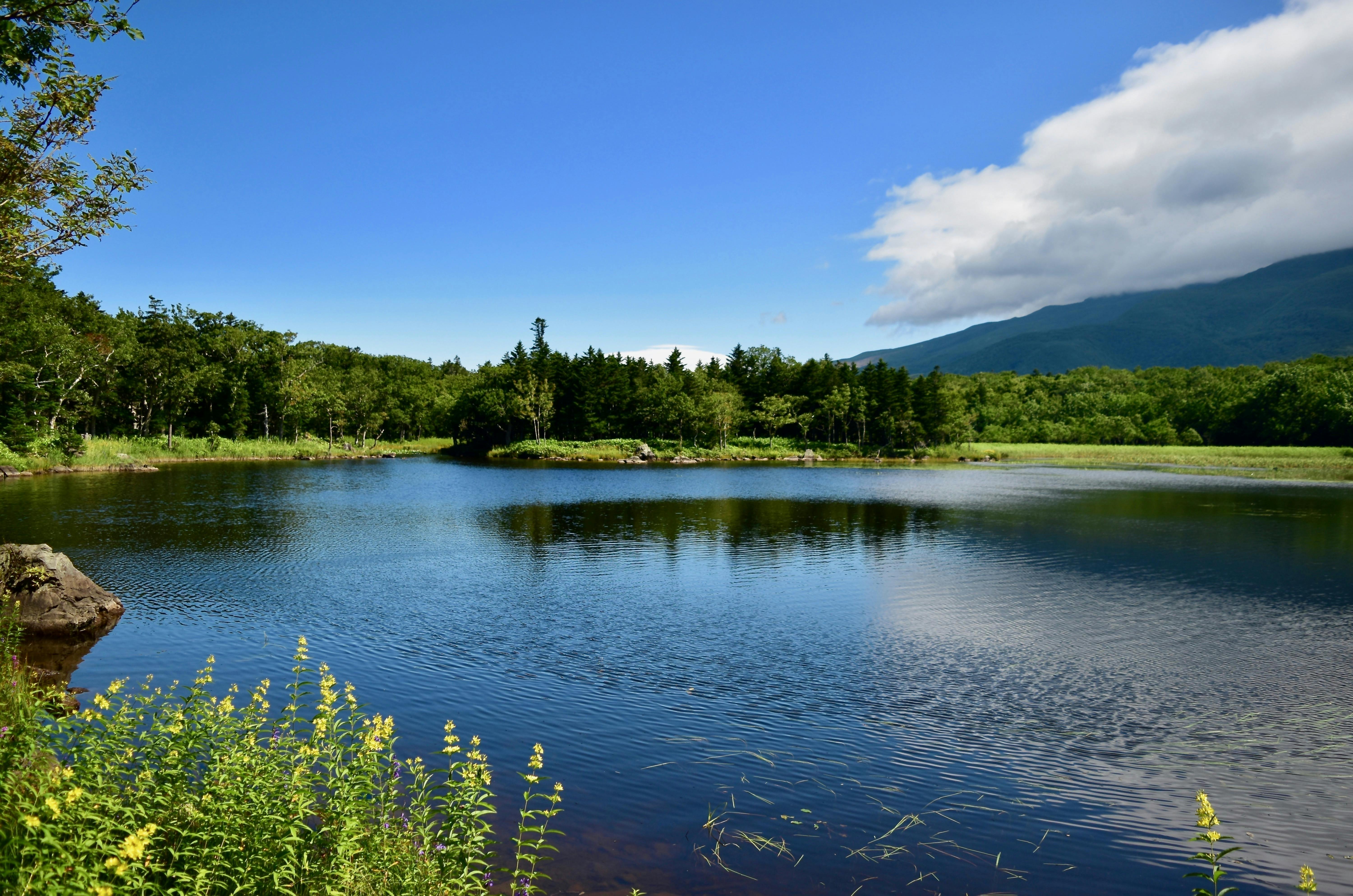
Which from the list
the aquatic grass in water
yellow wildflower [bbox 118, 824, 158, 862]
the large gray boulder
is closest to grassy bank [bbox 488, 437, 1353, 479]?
the large gray boulder

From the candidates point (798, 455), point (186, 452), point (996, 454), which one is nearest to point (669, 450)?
point (798, 455)

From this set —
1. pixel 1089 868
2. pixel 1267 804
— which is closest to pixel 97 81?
pixel 1089 868

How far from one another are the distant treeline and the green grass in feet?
7.68

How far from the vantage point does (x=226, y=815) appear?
5809mm

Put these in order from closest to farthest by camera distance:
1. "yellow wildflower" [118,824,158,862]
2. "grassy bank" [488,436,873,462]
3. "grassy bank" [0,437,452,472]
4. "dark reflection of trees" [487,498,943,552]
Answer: "yellow wildflower" [118,824,158,862]
"dark reflection of trees" [487,498,943,552]
"grassy bank" [0,437,452,472]
"grassy bank" [488,436,873,462]

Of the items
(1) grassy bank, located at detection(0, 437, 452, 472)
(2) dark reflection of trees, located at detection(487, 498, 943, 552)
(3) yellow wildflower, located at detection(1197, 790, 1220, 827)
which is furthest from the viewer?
(1) grassy bank, located at detection(0, 437, 452, 472)

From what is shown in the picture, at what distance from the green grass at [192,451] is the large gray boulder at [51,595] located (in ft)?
174

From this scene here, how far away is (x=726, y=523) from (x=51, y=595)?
30.0 meters

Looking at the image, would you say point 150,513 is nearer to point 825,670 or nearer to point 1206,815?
point 825,670

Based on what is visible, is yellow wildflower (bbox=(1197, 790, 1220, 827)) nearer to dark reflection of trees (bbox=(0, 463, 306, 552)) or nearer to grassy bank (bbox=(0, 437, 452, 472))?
dark reflection of trees (bbox=(0, 463, 306, 552))

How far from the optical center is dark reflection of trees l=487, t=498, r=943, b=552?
114 ft

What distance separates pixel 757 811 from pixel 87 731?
7.84 metres

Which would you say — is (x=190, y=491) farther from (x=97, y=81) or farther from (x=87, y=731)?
(x=87, y=731)

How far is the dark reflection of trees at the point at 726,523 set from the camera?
1367 inches
